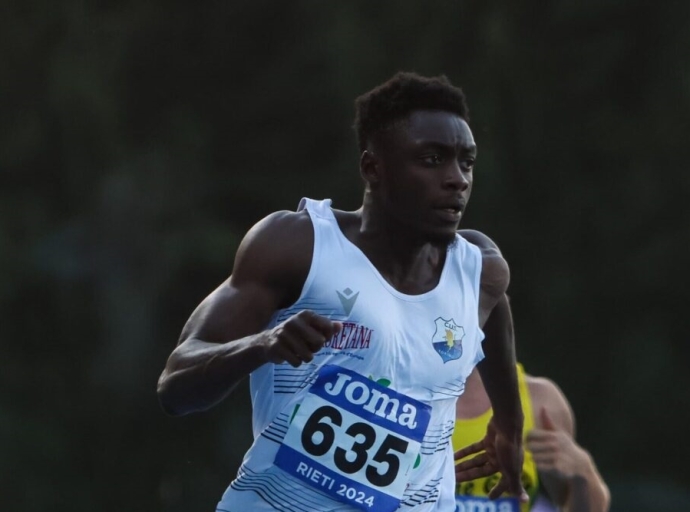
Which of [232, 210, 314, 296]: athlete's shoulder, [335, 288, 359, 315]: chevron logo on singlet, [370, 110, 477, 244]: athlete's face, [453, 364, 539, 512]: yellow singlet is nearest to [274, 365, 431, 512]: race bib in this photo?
[335, 288, 359, 315]: chevron logo on singlet

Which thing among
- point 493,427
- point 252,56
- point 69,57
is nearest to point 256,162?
point 252,56

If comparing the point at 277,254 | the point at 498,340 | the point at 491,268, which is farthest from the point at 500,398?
the point at 277,254

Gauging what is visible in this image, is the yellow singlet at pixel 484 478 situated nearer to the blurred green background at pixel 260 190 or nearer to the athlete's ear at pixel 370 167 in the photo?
the athlete's ear at pixel 370 167

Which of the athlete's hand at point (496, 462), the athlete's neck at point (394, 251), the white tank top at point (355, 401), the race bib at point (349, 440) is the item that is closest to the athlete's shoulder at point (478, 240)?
the athlete's neck at point (394, 251)

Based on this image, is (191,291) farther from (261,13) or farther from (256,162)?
(261,13)

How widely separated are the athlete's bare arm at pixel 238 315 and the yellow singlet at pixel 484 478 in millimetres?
1293

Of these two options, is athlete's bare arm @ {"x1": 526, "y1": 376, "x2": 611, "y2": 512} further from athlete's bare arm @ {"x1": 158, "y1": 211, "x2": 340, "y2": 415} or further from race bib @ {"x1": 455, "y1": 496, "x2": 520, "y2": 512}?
athlete's bare arm @ {"x1": 158, "y1": 211, "x2": 340, "y2": 415}

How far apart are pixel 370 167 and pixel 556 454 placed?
118 centimetres

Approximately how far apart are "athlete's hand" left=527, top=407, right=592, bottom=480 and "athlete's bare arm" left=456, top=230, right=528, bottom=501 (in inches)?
5.0

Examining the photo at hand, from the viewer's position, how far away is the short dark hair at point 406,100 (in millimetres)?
4461

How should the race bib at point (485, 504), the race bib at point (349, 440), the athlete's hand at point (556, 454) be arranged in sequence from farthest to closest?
the race bib at point (485, 504) → the athlete's hand at point (556, 454) → the race bib at point (349, 440)

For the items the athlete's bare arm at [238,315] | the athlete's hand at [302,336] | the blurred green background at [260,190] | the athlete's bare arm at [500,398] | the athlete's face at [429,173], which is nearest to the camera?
the athlete's hand at [302,336]

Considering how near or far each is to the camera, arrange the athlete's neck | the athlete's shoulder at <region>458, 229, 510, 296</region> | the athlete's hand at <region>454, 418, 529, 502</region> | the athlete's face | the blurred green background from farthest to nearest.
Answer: the blurred green background, the athlete's hand at <region>454, 418, 529, 502</region>, the athlete's shoulder at <region>458, 229, 510, 296</region>, the athlete's neck, the athlete's face

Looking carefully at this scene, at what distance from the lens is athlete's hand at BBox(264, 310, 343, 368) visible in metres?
3.52
